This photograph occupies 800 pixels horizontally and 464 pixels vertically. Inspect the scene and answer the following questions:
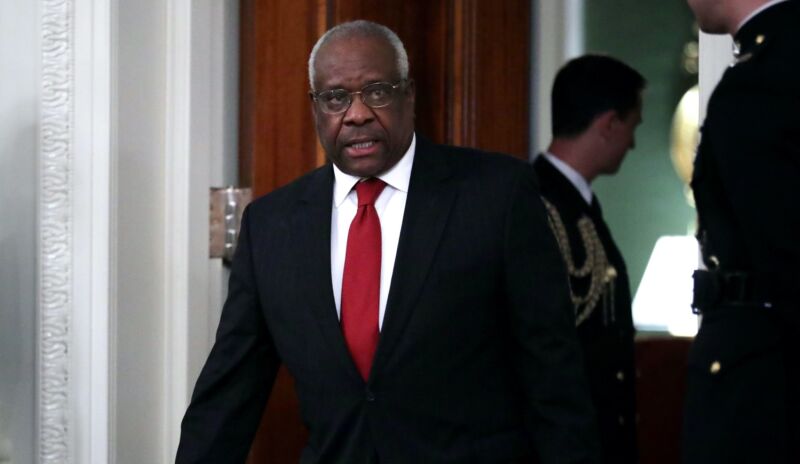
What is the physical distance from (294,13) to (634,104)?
1.22 m

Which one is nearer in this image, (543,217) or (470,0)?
(543,217)

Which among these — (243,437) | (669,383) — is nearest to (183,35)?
(243,437)

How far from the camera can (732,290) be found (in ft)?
7.32

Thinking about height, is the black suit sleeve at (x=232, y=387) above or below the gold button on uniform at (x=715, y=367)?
below

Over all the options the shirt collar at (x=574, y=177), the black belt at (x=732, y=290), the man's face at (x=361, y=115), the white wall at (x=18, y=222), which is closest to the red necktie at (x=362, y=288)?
the man's face at (x=361, y=115)

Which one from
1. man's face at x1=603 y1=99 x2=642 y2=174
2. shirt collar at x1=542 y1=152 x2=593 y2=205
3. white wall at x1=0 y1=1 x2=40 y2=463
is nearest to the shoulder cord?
shirt collar at x1=542 y1=152 x2=593 y2=205

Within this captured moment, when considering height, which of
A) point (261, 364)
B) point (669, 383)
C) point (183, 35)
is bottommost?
point (669, 383)

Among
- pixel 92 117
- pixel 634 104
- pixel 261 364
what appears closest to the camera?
pixel 261 364

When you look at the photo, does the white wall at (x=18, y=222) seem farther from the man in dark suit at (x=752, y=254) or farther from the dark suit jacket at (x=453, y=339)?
the man in dark suit at (x=752, y=254)

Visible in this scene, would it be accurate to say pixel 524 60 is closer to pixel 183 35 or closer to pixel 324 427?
pixel 183 35

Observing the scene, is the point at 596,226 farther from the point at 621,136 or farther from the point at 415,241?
the point at 415,241

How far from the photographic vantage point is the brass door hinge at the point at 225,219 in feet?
11.8

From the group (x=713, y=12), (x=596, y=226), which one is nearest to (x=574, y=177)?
(x=596, y=226)

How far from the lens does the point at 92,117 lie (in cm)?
338
